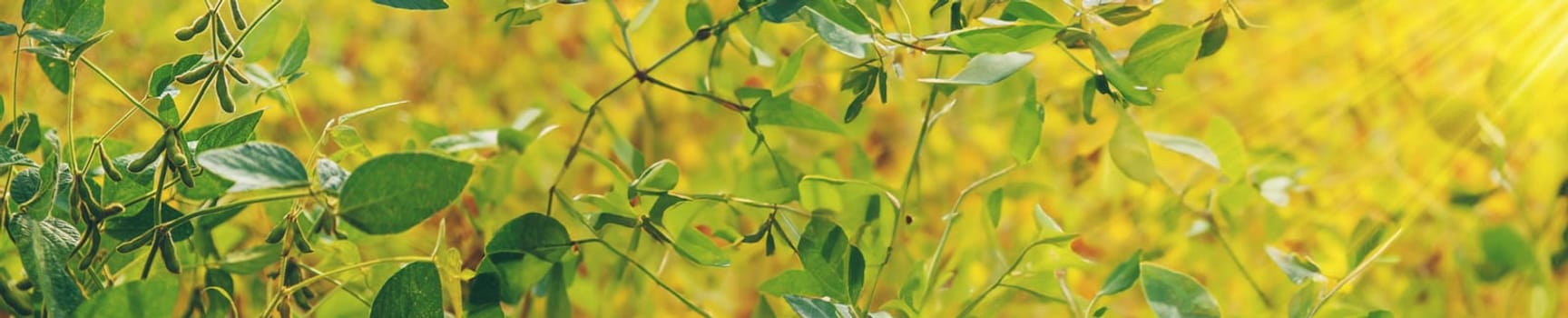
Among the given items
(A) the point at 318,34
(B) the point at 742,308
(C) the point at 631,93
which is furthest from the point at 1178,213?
(A) the point at 318,34

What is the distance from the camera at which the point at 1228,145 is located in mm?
548

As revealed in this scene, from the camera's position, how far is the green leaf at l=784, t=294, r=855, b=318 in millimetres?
313

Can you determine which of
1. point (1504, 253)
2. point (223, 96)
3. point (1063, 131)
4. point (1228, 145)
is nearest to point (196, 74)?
point (223, 96)

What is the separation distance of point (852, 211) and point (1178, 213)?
27 centimetres

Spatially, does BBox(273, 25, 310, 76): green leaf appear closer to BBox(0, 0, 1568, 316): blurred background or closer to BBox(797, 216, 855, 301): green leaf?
BBox(0, 0, 1568, 316): blurred background

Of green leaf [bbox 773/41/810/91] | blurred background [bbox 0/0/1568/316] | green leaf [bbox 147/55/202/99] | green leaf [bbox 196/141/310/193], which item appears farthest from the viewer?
blurred background [bbox 0/0/1568/316]

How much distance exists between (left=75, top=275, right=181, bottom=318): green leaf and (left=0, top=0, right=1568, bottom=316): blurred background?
0.57 feet

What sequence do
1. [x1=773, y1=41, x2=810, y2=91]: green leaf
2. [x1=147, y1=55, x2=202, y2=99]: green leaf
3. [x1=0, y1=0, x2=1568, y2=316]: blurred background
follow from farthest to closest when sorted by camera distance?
[x1=0, y1=0, x2=1568, y2=316]: blurred background, [x1=773, y1=41, x2=810, y2=91]: green leaf, [x1=147, y1=55, x2=202, y2=99]: green leaf

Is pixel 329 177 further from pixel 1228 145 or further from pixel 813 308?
pixel 1228 145

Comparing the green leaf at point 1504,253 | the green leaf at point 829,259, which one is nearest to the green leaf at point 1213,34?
the green leaf at point 829,259

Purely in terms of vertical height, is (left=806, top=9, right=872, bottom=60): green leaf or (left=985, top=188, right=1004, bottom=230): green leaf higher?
(left=806, top=9, right=872, bottom=60): green leaf

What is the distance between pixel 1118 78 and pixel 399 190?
182mm

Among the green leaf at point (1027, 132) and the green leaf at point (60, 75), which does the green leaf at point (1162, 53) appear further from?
the green leaf at point (60, 75)

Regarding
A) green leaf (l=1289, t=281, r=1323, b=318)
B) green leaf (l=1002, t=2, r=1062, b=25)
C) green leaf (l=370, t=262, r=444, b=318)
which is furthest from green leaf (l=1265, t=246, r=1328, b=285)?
green leaf (l=370, t=262, r=444, b=318)
